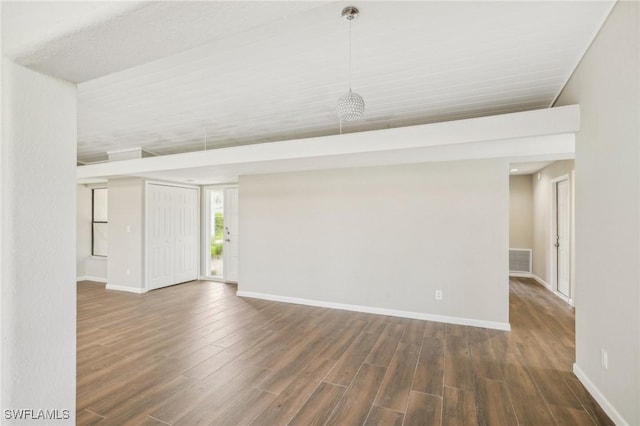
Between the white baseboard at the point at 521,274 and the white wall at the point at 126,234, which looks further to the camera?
the white baseboard at the point at 521,274

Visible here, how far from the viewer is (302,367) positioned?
297cm

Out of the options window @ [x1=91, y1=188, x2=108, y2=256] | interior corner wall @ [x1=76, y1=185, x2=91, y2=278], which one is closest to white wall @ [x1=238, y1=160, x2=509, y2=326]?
window @ [x1=91, y1=188, x2=108, y2=256]

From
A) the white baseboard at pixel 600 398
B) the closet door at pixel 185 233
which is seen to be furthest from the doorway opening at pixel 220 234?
the white baseboard at pixel 600 398

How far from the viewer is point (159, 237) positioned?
6.35 metres

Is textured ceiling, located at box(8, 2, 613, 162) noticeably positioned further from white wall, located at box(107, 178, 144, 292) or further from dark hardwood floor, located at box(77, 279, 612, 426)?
dark hardwood floor, located at box(77, 279, 612, 426)

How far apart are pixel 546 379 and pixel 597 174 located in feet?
6.02

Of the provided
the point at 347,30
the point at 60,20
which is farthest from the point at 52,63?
the point at 347,30

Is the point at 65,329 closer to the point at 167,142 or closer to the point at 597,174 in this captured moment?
the point at 597,174

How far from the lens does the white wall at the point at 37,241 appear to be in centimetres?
121

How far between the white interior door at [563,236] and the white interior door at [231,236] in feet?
20.7

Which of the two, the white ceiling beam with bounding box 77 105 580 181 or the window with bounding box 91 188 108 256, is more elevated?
the white ceiling beam with bounding box 77 105 580 181

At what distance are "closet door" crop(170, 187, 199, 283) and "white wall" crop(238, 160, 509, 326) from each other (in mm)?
2022

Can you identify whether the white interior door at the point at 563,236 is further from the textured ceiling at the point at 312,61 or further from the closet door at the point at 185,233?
the closet door at the point at 185,233

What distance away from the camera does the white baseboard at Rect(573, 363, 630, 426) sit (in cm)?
206
